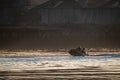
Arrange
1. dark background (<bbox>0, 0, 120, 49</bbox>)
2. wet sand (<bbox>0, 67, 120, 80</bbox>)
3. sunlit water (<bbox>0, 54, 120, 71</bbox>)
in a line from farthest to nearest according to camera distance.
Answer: dark background (<bbox>0, 0, 120, 49</bbox>)
sunlit water (<bbox>0, 54, 120, 71</bbox>)
wet sand (<bbox>0, 67, 120, 80</bbox>)

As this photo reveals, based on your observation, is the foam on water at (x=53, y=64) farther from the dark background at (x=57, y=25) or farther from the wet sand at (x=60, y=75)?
the dark background at (x=57, y=25)

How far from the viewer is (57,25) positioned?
20375mm

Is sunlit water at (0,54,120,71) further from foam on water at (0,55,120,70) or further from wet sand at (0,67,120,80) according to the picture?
wet sand at (0,67,120,80)

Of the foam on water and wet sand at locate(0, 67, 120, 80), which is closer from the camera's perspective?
wet sand at locate(0, 67, 120, 80)

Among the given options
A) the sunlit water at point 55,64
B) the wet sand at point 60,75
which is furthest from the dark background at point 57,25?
the wet sand at point 60,75

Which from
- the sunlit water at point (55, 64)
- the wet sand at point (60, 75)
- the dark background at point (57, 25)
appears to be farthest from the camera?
the dark background at point (57, 25)

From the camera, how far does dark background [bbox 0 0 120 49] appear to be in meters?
19.8

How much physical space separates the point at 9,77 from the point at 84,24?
14.1 m

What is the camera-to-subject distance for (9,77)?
6863 mm

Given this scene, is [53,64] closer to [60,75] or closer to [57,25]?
[60,75]

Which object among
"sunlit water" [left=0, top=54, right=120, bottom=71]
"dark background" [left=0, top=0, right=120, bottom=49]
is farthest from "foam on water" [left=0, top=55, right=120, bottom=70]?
"dark background" [left=0, top=0, right=120, bottom=49]

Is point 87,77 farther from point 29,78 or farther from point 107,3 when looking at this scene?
point 107,3

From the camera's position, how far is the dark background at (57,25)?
19.8 meters

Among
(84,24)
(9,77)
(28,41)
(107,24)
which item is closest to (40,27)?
(28,41)
